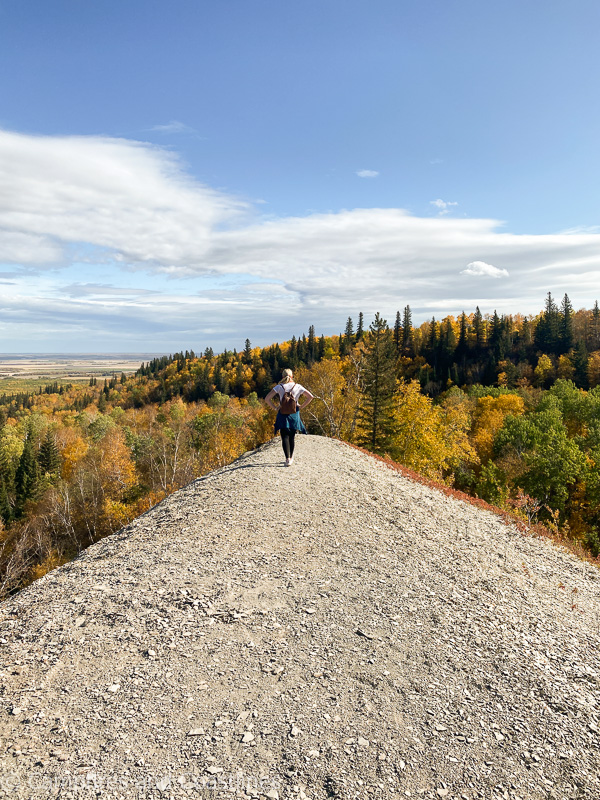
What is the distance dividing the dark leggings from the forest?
30.0 ft

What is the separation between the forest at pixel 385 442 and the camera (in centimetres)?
3481

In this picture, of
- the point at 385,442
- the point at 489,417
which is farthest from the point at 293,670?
the point at 489,417

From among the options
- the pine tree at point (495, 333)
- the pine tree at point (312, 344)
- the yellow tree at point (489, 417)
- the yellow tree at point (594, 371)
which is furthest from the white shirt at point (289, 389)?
the pine tree at point (312, 344)

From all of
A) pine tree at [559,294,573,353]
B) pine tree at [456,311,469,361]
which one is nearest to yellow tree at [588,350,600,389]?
pine tree at [559,294,573,353]

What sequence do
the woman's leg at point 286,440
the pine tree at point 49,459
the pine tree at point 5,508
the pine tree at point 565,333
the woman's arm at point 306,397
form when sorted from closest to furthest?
the woman's arm at point 306,397, the woman's leg at point 286,440, the pine tree at point 5,508, the pine tree at point 49,459, the pine tree at point 565,333

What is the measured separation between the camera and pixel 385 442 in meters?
39.6

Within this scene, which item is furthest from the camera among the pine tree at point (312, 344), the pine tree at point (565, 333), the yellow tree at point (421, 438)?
the pine tree at point (312, 344)

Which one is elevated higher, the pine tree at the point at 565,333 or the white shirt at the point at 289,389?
the pine tree at the point at 565,333

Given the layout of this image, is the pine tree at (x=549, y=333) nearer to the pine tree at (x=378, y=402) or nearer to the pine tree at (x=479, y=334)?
the pine tree at (x=479, y=334)

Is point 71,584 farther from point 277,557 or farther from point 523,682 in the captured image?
point 523,682

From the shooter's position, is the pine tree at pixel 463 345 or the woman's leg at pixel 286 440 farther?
the pine tree at pixel 463 345

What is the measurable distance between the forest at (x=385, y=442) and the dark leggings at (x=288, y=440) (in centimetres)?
913

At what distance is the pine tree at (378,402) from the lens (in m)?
40.0

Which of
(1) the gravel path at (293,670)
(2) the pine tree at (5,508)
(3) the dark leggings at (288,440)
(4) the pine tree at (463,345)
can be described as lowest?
(2) the pine tree at (5,508)
